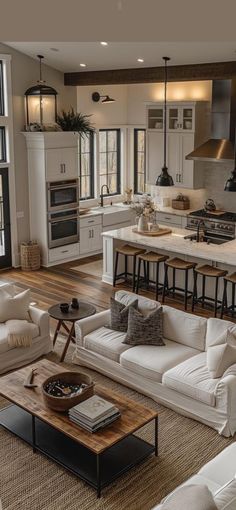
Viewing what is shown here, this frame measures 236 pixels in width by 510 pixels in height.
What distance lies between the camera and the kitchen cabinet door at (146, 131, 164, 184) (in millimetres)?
10867

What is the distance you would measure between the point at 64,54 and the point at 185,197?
147 inches

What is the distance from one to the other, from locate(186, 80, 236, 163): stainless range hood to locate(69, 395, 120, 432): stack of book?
6171 millimetres

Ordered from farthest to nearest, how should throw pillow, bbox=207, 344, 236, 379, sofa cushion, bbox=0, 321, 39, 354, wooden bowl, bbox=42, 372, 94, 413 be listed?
sofa cushion, bbox=0, 321, 39, 354, throw pillow, bbox=207, 344, 236, 379, wooden bowl, bbox=42, 372, 94, 413

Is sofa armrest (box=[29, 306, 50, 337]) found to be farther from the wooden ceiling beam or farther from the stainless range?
the wooden ceiling beam

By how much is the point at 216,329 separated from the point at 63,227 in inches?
220

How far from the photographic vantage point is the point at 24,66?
9.59 m

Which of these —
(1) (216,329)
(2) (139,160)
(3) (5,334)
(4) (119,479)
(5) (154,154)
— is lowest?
(4) (119,479)

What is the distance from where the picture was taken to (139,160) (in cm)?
1234

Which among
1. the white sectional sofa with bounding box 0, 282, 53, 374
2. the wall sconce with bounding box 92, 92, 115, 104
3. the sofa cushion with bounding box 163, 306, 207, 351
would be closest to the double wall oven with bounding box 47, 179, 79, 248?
the wall sconce with bounding box 92, 92, 115, 104

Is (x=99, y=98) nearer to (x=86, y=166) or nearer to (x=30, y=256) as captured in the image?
(x=86, y=166)

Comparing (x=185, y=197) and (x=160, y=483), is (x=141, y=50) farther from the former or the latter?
(x=160, y=483)

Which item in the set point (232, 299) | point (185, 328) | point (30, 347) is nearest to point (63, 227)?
point (232, 299)

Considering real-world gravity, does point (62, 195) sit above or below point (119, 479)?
above

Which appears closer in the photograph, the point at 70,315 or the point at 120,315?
the point at 120,315
